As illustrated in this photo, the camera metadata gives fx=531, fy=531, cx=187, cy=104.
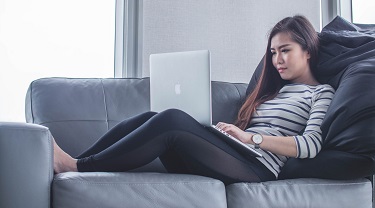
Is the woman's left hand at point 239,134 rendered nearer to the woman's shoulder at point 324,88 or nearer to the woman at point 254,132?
the woman at point 254,132

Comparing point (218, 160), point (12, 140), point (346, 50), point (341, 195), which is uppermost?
point (346, 50)

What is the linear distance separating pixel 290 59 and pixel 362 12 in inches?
54.8

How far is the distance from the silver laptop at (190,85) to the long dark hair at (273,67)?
1.34ft

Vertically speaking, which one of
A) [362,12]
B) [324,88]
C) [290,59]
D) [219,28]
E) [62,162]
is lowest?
[62,162]

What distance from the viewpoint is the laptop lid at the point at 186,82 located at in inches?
74.4

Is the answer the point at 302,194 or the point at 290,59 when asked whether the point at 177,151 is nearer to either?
the point at 302,194

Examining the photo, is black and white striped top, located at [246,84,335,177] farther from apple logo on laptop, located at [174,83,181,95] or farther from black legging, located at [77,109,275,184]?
apple logo on laptop, located at [174,83,181,95]

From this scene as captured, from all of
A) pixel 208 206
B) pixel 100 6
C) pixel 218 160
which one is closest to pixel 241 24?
pixel 100 6

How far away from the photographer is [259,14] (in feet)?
10.5

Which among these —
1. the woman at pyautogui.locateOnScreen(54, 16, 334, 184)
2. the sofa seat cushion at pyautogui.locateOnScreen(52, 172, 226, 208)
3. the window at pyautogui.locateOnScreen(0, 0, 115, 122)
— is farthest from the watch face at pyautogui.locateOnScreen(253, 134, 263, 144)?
the window at pyautogui.locateOnScreen(0, 0, 115, 122)

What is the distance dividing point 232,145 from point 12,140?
0.78m

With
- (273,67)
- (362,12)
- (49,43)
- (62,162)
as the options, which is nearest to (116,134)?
(62,162)

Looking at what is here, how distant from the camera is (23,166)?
1519mm

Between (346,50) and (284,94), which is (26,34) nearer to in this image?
(284,94)
